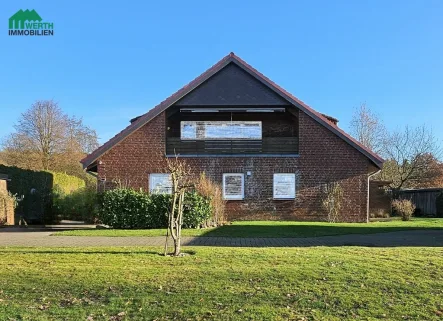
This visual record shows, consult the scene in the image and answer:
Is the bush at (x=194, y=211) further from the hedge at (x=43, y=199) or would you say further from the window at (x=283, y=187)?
the window at (x=283, y=187)

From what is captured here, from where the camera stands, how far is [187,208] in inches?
691

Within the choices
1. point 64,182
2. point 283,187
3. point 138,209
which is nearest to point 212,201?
point 138,209

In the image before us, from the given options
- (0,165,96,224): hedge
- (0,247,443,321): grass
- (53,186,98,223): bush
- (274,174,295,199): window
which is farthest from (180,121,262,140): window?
(0,247,443,321): grass

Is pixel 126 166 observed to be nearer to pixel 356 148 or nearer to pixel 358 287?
pixel 356 148

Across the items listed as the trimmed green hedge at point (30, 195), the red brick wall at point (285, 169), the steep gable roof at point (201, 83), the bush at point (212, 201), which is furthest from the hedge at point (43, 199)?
the bush at point (212, 201)

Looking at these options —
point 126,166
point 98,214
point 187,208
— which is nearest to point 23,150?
point 126,166

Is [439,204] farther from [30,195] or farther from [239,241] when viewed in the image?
[30,195]

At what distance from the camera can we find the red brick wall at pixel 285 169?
911 inches

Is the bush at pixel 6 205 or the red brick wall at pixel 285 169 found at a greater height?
the red brick wall at pixel 285 169

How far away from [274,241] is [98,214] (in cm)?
925

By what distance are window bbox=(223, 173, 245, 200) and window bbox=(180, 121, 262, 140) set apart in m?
2.09

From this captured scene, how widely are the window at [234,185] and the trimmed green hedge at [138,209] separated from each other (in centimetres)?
482

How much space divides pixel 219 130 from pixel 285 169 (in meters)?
4.05

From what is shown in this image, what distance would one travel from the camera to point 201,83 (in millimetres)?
23156
